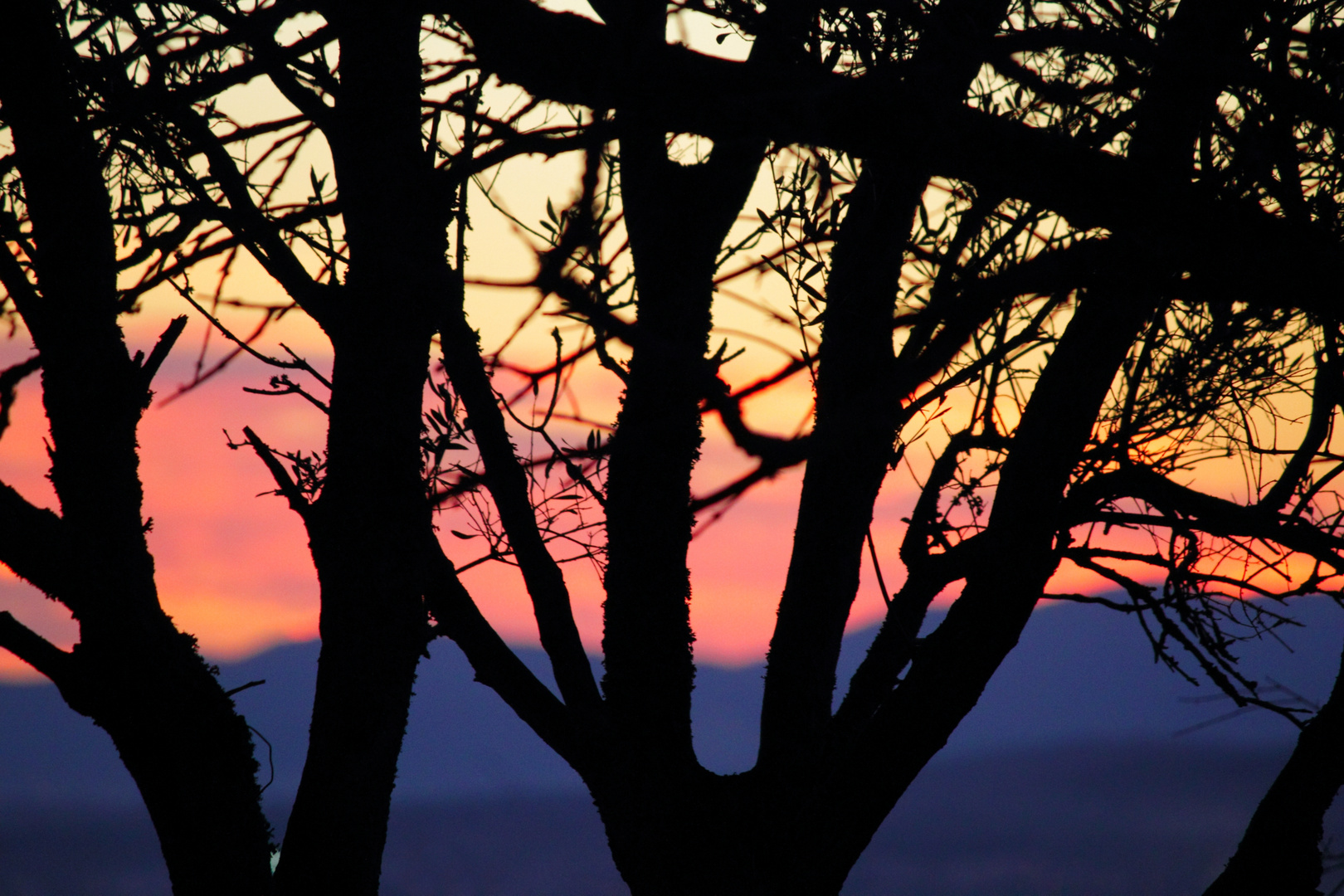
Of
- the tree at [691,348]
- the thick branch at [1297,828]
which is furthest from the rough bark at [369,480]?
the thick branch at [1297,828]

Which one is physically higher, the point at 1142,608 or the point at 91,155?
the point at 91,155

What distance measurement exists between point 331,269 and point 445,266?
0.71 m

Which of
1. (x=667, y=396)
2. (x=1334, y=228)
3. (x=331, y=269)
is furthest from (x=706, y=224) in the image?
(x=1334, y=228)

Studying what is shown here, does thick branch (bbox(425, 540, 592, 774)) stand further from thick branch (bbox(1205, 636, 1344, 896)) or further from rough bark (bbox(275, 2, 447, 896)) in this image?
thick branch (bbox(1205, 636, 1344, 896))

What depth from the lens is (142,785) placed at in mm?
4566

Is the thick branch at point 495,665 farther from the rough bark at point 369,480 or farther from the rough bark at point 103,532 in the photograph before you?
the rough bark at point 103,532

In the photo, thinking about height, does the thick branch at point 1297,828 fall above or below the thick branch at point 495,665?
below

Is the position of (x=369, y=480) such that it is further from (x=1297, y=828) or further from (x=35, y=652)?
(x=1297, y=828)

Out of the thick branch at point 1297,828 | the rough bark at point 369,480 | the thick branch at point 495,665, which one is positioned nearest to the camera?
the rough bark at point 369,480

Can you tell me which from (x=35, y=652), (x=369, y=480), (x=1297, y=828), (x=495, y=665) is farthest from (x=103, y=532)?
(x=1297, y=828)

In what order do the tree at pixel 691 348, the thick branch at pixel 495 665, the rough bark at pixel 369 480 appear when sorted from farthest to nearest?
the thick branch at pixel 495 665, the rough bark at pixel 369 480, the tree at pixel 691 348

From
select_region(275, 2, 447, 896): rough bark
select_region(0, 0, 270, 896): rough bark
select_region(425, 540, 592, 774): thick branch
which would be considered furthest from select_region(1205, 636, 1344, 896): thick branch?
select_region(0, 0, 270, 896): rough bark

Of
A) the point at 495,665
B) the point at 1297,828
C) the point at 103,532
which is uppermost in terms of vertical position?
the point at 103,532

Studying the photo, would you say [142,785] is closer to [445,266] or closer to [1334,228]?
[445,266]
